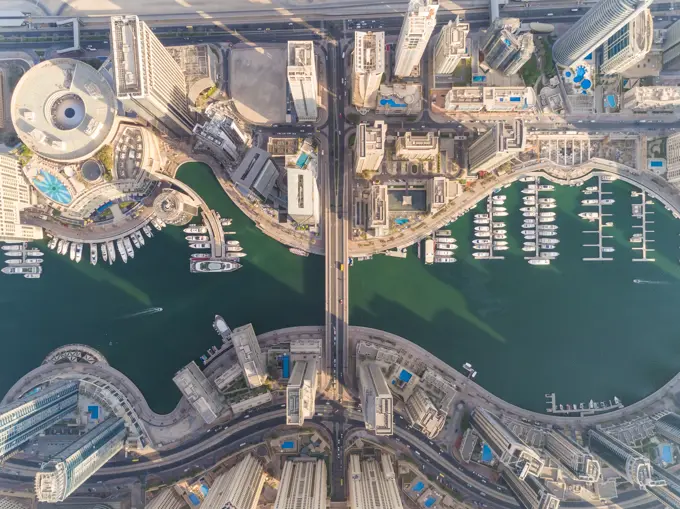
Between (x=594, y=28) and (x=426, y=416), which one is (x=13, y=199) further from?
(x=594, y=28)

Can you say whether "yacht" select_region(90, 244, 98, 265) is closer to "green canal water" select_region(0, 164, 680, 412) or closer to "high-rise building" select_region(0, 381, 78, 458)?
"green canal water" select_region(0, 164, 680, 412)

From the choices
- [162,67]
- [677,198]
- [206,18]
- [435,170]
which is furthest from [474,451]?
[206,18]

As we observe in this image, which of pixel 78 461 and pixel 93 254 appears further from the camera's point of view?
pixel 93 254

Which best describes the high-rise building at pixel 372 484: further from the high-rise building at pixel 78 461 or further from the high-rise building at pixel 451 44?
the high-rise building at pixel 451 44

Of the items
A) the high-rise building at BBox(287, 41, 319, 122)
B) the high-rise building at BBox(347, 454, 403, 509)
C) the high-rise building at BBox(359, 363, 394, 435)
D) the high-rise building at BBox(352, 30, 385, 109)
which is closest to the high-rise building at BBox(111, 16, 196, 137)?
the high-rise building at BBox(287, 41, 319, 122)

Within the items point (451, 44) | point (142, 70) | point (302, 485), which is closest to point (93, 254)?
point (142, 70)

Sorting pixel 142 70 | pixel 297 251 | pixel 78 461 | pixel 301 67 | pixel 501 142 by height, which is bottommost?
pixel 78 461
